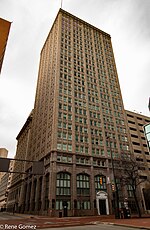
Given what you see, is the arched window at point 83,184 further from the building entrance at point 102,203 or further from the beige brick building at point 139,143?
the beige brick building at point 139,143

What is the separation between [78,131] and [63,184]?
1691cm

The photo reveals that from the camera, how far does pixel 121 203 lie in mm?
54000

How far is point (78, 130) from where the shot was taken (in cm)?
5722

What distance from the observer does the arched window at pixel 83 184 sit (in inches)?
1914

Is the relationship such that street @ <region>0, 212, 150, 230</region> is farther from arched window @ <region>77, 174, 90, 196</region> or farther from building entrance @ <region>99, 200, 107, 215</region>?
building entrance @ <region>99, 200, 107, 215</region>

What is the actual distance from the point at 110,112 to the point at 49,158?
3084 cm

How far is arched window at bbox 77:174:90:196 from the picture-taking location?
160 ft

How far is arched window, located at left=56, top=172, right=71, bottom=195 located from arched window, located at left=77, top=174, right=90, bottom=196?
3.03m

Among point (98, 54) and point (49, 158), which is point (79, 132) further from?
point (98, 54)

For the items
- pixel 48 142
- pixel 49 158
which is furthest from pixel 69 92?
pixel 49 158

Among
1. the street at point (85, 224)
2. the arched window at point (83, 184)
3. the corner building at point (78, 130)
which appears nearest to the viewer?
the street at point (85, 224)

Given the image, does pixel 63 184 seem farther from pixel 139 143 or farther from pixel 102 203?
pixel 139 143

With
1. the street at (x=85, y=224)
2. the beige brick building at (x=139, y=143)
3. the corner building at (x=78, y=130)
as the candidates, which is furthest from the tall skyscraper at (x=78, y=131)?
the street at (x=85, y=224)

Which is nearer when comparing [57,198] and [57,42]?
[57,198]
